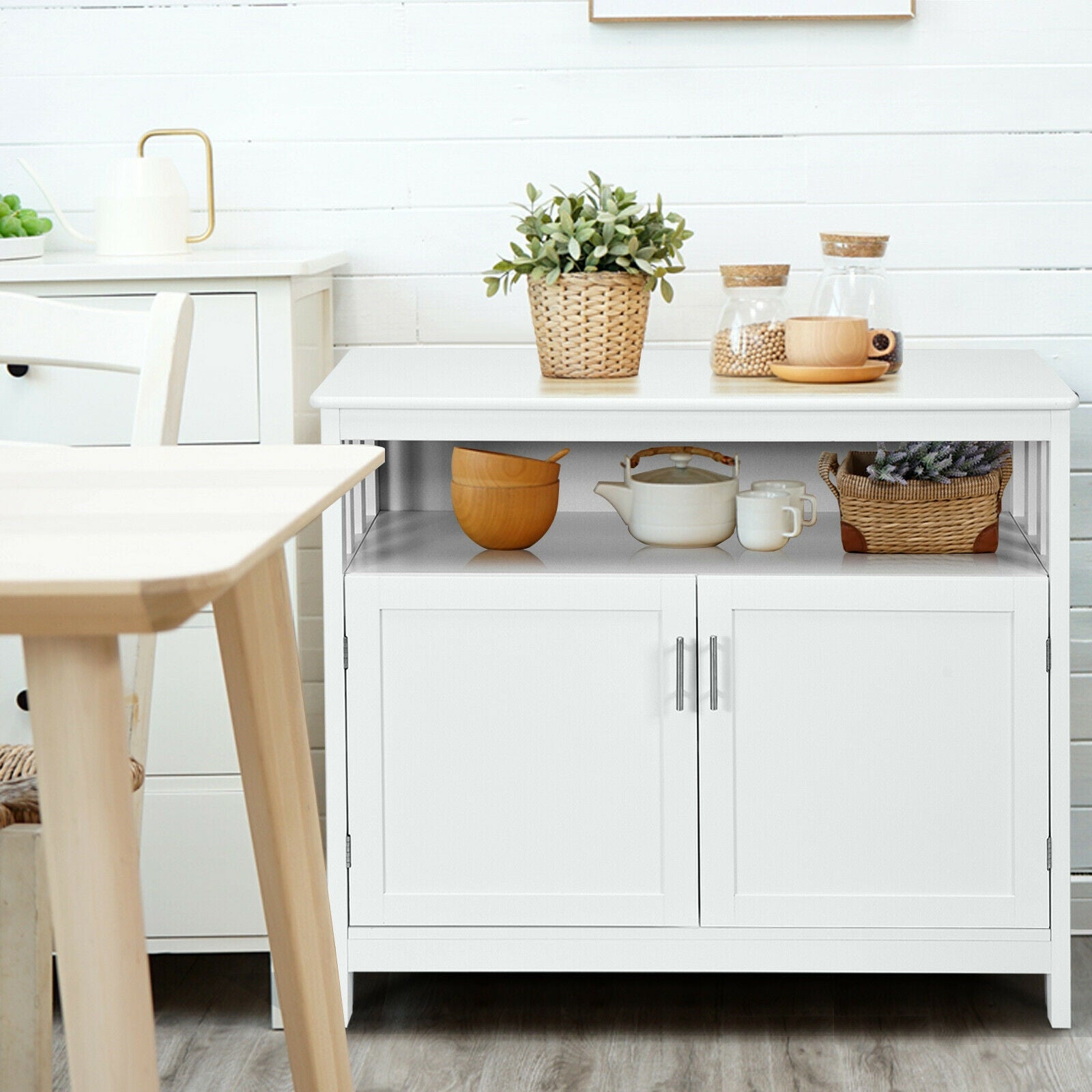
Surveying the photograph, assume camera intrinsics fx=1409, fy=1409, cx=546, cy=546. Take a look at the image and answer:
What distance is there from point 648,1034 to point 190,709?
0.76 m

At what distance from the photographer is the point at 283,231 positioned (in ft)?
7.30

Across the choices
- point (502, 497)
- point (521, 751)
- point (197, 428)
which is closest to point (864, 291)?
point (502, 497)

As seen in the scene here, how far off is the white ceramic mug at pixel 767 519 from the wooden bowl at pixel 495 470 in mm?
264

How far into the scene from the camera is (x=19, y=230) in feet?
6.56

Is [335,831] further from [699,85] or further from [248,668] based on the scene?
[699,85]

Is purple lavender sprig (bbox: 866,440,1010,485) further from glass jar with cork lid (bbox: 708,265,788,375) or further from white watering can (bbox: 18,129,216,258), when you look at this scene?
white watering can (bbox: 18,129,216,258)

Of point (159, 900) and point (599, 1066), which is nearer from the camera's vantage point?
point (599, 1066)

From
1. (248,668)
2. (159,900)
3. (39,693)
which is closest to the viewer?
(39,693)

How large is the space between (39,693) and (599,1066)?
1.30 meters

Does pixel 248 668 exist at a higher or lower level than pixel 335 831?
higher

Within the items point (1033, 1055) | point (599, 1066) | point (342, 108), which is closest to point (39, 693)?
point (599, 1066)

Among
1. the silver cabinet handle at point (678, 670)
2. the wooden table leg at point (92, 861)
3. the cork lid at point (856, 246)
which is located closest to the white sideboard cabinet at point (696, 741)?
the silver cabinet handle at point (678, 670)

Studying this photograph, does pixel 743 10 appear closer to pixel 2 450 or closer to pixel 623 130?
pixel 623 130

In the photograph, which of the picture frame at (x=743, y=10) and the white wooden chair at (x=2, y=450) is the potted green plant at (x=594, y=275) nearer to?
the picture frame at (x=743, y=10)
